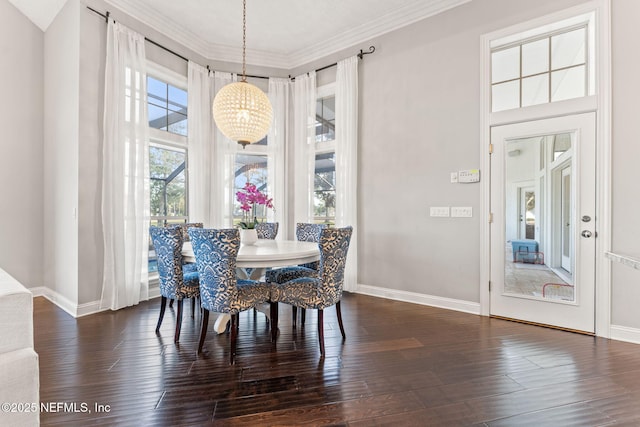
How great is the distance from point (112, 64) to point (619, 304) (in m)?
5.53

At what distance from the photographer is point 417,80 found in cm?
354

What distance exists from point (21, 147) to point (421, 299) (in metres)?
5.20

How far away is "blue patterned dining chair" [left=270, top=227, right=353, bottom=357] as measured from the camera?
2.22m

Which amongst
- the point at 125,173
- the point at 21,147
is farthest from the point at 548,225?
the point at 21,147

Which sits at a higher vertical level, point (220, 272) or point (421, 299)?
point (220, 272)

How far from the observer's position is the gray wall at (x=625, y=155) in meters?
2.47

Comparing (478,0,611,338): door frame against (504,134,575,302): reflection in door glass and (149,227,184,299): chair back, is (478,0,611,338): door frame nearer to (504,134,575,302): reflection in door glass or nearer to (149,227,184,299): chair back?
(504,134,575,302): reflection in door glass

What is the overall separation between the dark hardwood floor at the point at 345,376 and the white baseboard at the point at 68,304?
17 cm

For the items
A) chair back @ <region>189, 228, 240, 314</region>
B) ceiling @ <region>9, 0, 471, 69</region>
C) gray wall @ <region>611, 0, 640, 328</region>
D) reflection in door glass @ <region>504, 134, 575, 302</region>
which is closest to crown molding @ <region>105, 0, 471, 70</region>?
ceiling @ <region>9, 0, 471, 69</region>

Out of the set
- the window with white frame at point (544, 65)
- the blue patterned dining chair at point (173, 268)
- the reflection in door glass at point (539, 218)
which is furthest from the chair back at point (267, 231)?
the window with white frame at point (544, 65)

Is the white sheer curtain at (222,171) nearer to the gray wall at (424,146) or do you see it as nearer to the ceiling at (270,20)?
the ceiling at (270,20)

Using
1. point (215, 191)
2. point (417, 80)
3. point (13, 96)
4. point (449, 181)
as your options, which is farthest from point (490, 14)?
point (13, 96)

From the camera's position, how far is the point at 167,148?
13.0 ft

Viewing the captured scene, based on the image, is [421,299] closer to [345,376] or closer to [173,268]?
[345,376]
